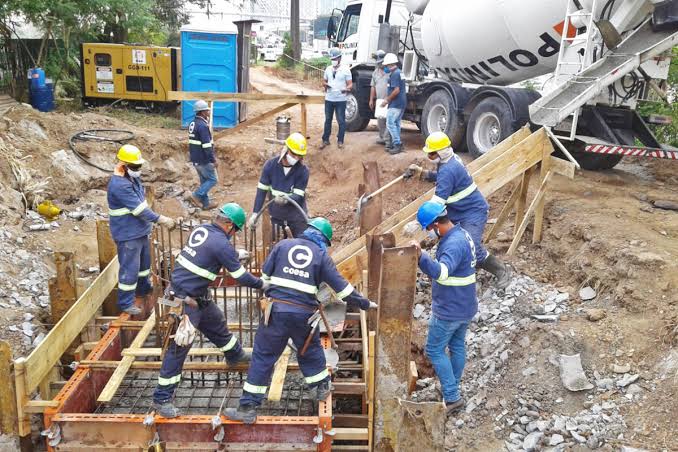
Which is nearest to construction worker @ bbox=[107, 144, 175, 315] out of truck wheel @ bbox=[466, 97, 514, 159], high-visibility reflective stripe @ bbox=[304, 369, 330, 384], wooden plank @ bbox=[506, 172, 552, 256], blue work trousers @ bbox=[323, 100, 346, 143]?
high-visibility reflective stripe @ bbox=[304, 369, 330, 384]

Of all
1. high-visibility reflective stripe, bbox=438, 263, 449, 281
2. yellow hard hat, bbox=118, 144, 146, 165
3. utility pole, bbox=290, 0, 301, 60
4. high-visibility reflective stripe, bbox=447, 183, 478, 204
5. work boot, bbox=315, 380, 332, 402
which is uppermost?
utility pole, bbox=290, 0, 301, 60

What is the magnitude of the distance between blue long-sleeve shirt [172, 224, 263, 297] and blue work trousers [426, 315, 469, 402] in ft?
5.53

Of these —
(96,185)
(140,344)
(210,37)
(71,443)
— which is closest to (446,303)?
(140,344)

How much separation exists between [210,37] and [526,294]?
10208 millimetres

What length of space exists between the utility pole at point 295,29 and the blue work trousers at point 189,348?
23.0 m

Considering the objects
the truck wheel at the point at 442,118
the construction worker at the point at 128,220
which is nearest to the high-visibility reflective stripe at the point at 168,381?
the construction worker at the point at 128,220

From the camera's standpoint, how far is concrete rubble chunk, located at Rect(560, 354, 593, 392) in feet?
17.2

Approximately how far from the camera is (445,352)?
5223 millimetres

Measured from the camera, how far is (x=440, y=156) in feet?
19.9

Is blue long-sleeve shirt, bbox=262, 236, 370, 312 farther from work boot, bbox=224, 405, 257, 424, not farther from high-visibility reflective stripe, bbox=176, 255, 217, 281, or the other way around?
work boot, bbox=224, 405, 257, 424

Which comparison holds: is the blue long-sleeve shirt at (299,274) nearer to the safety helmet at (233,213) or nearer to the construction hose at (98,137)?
the safety helmet at (233,213)

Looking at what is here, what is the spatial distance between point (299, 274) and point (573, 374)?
264 centimetres

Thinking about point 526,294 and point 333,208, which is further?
point 333,208

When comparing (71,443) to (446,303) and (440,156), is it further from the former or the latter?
(440,156)
